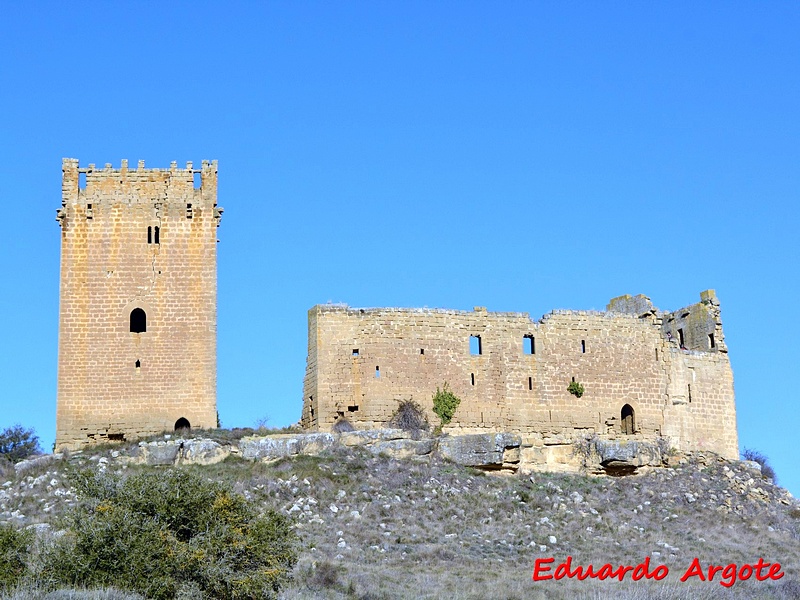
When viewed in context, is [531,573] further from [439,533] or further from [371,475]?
[371,475]

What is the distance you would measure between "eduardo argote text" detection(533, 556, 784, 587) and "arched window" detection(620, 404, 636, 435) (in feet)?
31.1

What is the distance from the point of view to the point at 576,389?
3831 cm

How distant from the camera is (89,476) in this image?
23406 millimetres

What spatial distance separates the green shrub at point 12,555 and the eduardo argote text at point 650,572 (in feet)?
31.6

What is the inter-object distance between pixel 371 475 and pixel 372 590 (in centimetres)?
898

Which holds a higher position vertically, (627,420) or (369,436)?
(627,420)

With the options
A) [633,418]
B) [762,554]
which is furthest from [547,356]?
[762,554]

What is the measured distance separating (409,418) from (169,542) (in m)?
15.0

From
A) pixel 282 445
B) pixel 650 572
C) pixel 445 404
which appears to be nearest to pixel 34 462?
pixel 282 445

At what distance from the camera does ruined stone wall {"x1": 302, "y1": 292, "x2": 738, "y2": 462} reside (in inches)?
1438

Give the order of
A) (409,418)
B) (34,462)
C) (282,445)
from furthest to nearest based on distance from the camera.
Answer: (409,418)
(282,445)
(34,462)

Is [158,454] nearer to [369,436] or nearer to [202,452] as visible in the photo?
[202,452]

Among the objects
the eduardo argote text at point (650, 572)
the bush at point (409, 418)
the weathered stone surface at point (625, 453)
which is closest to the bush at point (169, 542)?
the eduardo argote text at point (650, 572)

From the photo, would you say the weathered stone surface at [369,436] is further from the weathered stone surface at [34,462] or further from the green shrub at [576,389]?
the weathered stone surface at [34,462]
